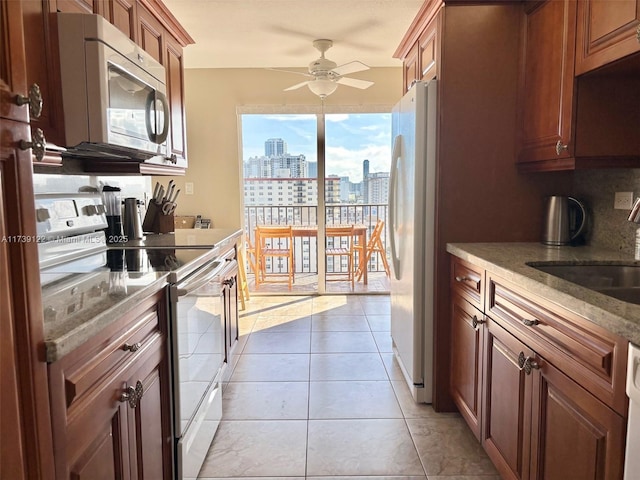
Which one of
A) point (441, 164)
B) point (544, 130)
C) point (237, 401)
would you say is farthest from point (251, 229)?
point (544, 130)

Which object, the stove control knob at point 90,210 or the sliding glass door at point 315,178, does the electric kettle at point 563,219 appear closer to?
the stove control knob at point 90,210

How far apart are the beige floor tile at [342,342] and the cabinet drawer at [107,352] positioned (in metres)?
1.96

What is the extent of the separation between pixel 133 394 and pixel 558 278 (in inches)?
52.8

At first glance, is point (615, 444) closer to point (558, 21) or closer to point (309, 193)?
point (558, 21)

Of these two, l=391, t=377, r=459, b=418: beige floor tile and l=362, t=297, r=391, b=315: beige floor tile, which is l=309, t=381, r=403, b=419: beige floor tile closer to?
l=391, t=377, r=459, b=418: beige floor tile

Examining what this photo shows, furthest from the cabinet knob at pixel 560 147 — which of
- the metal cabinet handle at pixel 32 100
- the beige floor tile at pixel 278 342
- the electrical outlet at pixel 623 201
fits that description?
the beige floor tile at pixel 278 342

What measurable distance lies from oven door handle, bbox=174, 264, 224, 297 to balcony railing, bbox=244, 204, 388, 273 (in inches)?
113

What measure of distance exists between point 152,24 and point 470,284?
2.15 meters

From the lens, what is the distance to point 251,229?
5188 millimetres

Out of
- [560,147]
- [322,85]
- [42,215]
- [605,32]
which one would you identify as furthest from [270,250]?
[605,32]

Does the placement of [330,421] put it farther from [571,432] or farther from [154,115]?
[154,115]

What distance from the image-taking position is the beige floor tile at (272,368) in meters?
2.82

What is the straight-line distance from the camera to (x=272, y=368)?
9.77ft

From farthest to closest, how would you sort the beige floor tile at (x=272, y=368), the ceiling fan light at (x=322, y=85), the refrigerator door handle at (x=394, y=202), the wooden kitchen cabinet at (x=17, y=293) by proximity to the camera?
the ceiling fan light at (x=322, y=85) < the beige floor tile at (x=272, y=368) < the refrigerator door handle at (x=394, y=202) < the wooden kitchen cabinet at (x=17, y=293)
